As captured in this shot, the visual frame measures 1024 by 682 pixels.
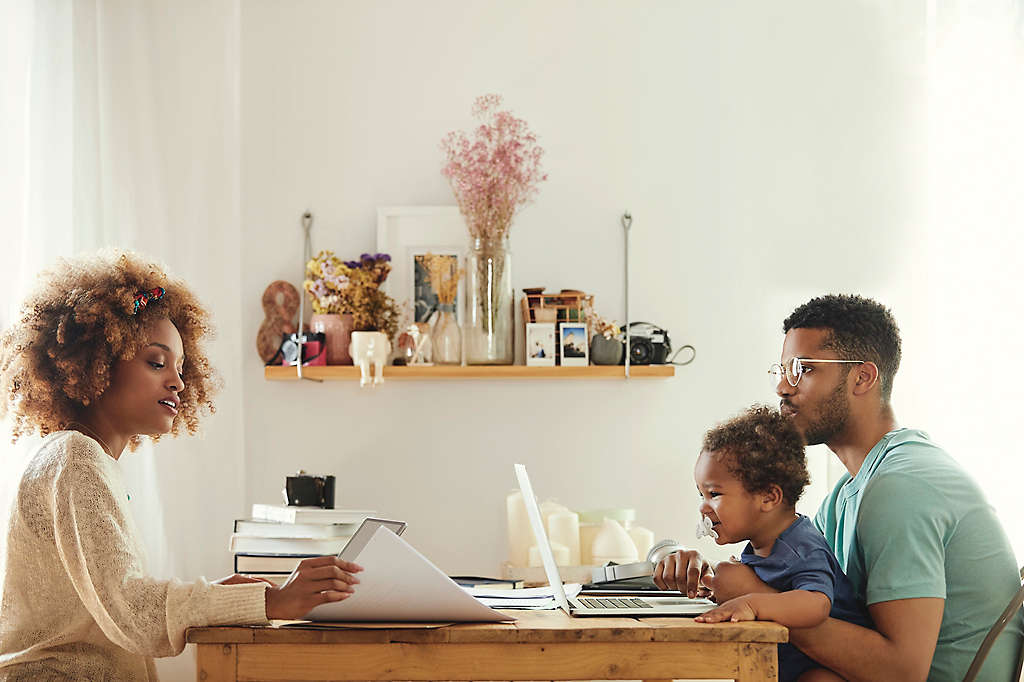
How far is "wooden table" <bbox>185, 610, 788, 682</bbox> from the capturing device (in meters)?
1.28

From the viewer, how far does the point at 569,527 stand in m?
2.62

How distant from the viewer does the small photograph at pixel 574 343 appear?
2.86 meters

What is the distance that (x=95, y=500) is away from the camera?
57.7 inches

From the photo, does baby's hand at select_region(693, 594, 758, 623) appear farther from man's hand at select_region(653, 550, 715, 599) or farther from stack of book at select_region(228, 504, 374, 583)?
stack of book at select_region(228, 504, 374, 583)

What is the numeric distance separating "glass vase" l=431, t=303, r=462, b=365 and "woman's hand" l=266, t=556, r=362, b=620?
61.2 inches

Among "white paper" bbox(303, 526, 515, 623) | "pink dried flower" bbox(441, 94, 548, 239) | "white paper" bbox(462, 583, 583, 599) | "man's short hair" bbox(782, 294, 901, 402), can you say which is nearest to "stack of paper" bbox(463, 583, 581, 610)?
"white paper" bbox(462, 583, 583, 599)

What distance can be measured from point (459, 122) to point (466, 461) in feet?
3.34

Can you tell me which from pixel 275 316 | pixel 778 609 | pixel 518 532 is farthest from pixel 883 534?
pixel 275 316

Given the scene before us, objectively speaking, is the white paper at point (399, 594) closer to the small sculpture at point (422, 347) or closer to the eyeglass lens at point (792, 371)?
the eyeglass lens at point (792, 371)

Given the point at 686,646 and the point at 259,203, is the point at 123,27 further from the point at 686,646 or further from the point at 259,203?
the point at 686,646

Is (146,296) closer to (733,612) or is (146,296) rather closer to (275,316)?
(733,612)

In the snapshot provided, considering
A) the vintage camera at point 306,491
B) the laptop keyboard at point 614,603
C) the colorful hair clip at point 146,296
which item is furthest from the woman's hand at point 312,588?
the vintage camera at point 306,491

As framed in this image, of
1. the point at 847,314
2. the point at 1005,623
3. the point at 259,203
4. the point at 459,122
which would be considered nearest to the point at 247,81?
the point at 259,203

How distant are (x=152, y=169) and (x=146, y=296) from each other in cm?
123
